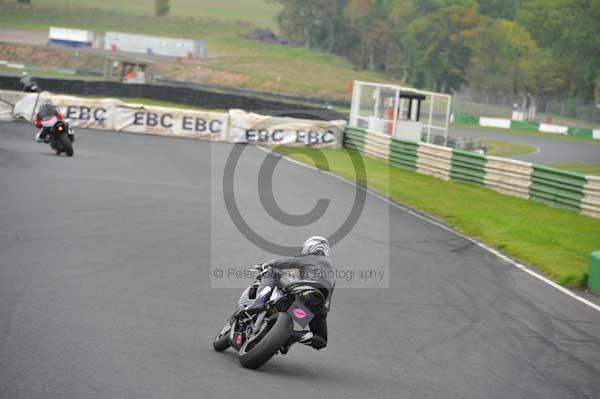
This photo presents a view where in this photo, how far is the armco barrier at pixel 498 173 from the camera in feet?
71.8

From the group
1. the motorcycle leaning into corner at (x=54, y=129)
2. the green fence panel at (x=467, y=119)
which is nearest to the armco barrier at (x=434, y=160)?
the motorcycle leaning into corner at (x=54, y=129)

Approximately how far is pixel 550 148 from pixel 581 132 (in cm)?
1349

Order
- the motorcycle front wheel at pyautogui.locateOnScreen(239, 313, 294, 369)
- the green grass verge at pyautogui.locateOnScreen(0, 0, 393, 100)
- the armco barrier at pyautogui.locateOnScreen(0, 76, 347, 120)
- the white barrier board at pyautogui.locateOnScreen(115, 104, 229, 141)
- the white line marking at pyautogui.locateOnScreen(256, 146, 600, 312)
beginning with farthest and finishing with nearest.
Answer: the green grass verge at pyautogui.locateOnScreen(0, 0, 393, 100) < the armco barrier at pyautogui.locateOnScreen(0, 76, 347, 120) < the white barrier board at pyautogui.locateOnScreen(115, 104, 229, 141) < the white line marking at pyautogui.locateOnScreen(256, 146, 600, 312) < the motorcycle front wheel at pyautogui.locateOnScreen(239, 313, 294, 369)

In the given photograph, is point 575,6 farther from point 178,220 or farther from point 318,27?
point 178,220

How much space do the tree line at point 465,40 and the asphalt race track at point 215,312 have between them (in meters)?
74.8

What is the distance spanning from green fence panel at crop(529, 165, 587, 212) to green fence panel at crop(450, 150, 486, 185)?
7.83 ft

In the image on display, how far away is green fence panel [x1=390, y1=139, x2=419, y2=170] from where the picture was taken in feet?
94.9

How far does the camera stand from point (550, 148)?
4912cm

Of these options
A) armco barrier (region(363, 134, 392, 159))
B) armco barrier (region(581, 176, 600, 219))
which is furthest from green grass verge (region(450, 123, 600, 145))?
armco barrier (region(581, 176, 600, 219))

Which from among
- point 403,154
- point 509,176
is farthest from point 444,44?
point 509,176

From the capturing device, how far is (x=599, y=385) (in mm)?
8406

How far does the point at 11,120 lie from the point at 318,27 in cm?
10028

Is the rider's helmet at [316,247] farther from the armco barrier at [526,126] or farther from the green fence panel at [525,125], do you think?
the green fence panel at [525,125]

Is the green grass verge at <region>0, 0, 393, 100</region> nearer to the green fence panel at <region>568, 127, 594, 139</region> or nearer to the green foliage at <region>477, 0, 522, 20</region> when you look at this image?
the green foliage at <region>477, 0, 522, 20</region>
